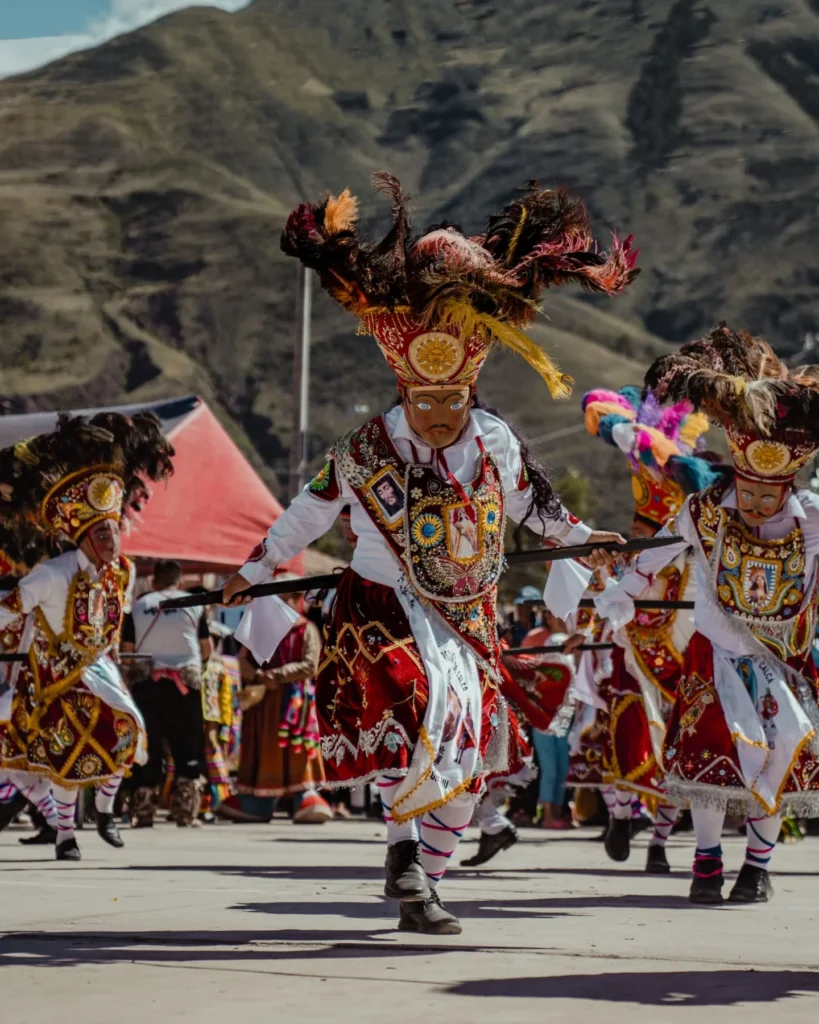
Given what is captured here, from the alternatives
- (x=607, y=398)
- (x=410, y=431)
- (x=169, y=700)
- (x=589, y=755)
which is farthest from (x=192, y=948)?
(x=169, y=700)

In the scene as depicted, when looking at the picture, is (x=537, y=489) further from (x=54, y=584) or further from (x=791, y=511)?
(x=54, y=584)

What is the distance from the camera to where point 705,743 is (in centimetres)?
730

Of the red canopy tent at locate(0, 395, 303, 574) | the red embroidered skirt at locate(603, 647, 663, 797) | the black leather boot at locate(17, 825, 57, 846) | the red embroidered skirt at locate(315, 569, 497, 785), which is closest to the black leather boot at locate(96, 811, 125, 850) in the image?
the black leather boot at locate(17, 825, 57, 846)

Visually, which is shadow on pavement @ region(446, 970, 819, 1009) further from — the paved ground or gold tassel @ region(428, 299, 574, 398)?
gold tassel @ region(428, 299, 574, 398)

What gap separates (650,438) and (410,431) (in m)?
3.87

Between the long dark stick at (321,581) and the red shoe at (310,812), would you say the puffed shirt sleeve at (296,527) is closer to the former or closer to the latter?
the long dark stick at (321,581)

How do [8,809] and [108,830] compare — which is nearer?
[108,830]

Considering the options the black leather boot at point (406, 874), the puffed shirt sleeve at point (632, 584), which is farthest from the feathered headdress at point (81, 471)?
the black leather boot at point (406, 874)

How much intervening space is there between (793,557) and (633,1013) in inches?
138

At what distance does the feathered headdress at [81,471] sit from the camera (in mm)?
10047

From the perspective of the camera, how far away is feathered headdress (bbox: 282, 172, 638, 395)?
614 cm

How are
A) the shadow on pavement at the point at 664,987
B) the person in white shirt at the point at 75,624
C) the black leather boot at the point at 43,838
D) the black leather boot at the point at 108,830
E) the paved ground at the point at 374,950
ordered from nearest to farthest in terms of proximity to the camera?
the paved ground at the point at 374,950, the shadow on pavement at the point at 664,987, the person in white shirt at the point at 75,624, the black leather boot at the point at 108,830, the black leather boot at the point at 43,838

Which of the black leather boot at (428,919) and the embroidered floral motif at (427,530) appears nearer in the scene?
the black leather boot at (428,919)

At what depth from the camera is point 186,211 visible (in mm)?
175375
